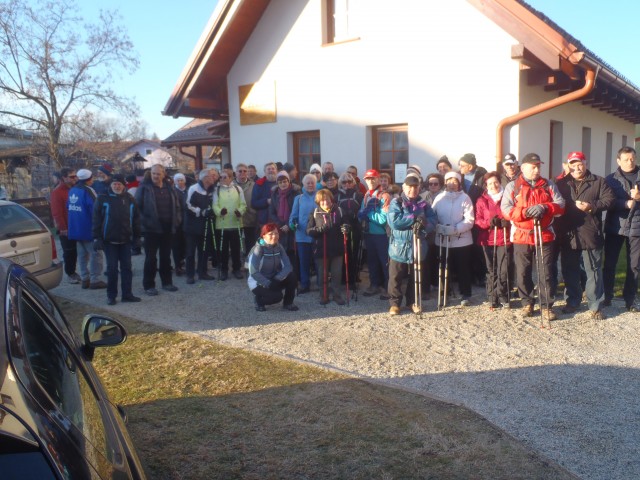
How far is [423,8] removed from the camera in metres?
10.2

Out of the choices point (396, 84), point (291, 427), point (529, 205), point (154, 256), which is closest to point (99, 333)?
point (291, 427)

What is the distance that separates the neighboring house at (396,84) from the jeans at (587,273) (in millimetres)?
2884

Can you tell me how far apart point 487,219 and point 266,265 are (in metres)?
3.00

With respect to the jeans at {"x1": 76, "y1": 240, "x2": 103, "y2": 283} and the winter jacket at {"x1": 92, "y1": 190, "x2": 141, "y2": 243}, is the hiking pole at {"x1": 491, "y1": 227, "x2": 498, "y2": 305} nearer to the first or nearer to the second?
the winter jacket at {"x1": 92, "y1": 190, "x2": 141, "y2": 243}

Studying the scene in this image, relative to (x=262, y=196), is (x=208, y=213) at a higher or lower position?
lower

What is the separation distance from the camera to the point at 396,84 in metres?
10.7

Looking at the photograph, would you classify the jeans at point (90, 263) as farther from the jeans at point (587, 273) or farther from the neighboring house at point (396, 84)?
the jeans at point (587, 273)

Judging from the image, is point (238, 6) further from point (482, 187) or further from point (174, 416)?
point (174, 416)

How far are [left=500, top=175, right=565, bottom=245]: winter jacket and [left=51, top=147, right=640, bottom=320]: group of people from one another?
14 millimetres

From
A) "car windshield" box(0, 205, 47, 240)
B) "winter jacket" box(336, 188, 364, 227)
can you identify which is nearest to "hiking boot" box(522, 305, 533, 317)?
"winter jacket" box(336, 188, 364, 227)

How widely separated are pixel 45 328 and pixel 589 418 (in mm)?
3936

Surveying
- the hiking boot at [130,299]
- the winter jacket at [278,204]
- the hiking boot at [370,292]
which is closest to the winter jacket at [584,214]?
the hiking boot at [370,292]

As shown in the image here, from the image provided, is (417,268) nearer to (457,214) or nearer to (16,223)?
(457,214)

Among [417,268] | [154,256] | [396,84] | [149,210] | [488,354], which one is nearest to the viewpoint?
[488,354]
